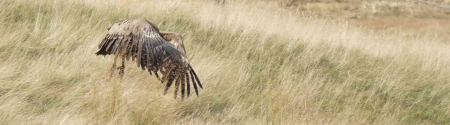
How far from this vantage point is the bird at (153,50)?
12.5 feet

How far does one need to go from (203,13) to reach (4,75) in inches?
133

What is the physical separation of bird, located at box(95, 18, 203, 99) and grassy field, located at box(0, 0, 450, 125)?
274 mm

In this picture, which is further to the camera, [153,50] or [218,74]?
[218,74]

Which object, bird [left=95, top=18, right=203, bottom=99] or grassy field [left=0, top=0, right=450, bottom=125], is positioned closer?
bird [left=95, top=18, right=203, bottom=99]

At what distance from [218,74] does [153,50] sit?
146 cm

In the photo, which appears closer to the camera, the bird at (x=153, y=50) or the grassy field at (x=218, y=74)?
the bird at (x=153, y=50)

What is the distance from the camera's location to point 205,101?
4754 mm

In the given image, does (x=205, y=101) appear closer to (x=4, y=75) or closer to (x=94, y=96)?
(x=94, y=96)

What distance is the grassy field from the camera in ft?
13.9

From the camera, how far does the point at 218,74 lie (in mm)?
5289

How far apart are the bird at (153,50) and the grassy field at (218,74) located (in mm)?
274

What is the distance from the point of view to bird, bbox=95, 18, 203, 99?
3816 mm

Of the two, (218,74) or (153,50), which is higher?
(153,50)

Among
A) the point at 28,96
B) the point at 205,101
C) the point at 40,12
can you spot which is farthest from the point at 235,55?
the point at 28,96
